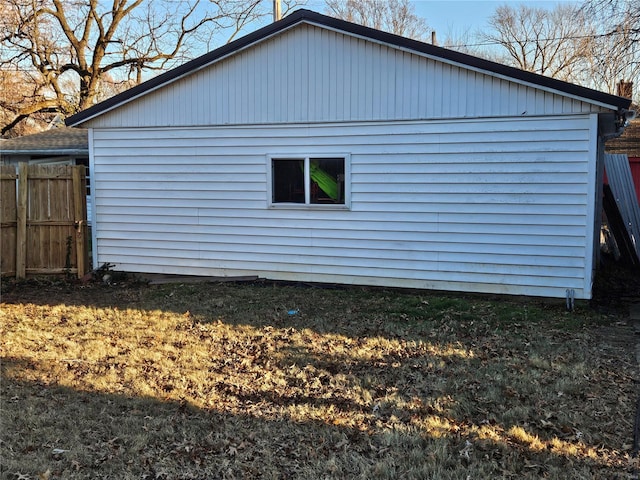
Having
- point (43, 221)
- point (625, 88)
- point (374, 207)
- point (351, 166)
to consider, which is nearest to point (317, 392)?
point (374, 207)

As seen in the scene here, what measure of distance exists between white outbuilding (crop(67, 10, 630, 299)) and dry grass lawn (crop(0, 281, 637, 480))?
1176mm

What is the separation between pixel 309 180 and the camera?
887 centimetres

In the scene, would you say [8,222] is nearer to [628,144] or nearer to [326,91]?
[326,91]

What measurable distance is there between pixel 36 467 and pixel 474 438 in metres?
2.89

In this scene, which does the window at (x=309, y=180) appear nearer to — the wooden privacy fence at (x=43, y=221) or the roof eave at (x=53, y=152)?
the wooden privacy fence at (x=43, y=221)

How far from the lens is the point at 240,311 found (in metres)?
7.38

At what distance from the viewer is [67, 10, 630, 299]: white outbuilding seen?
7586mm

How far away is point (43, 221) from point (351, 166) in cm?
551

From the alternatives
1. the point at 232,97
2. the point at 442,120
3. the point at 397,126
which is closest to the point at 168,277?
the point at 232,97

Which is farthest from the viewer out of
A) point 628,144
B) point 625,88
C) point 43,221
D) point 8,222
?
point 628,144

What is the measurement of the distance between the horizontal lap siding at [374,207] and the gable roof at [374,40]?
0.42 meters

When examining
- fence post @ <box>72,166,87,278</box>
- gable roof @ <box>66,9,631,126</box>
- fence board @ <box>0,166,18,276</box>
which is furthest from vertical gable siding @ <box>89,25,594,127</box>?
fence board @ <box>0,166,18,276</box>

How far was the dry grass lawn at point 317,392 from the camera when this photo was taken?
11.4 feet

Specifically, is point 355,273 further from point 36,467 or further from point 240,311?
point 36,467
